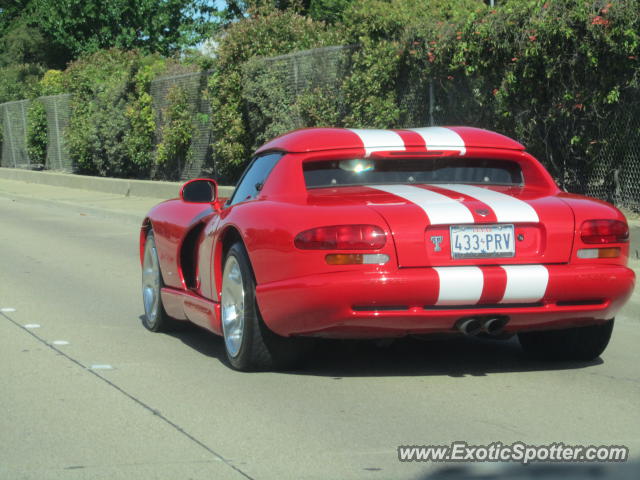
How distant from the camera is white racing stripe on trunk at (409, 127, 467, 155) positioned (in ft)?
21.9

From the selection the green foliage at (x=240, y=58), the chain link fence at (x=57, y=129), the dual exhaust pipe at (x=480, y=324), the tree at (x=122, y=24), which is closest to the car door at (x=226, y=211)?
the dual exhaust pipe at (x=480, y=324)

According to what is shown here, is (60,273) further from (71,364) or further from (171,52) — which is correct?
(171,52)

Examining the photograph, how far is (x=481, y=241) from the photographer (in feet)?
19.1

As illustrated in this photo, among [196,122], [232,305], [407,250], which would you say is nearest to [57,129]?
[196,122]

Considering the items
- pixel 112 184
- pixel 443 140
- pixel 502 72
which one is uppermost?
pixel 502 72

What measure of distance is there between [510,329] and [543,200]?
28.3 inches

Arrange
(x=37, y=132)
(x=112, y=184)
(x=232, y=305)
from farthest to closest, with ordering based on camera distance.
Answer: (x=37, y=132), (x=112, y=184), (x=232, y=305)

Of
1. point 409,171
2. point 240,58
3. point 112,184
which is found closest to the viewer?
point 409,171

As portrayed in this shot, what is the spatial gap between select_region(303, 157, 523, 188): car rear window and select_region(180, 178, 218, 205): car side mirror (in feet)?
2.87

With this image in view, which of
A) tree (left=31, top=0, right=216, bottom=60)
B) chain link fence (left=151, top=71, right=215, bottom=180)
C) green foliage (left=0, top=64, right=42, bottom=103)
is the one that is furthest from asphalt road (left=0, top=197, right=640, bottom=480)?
tree (left=31, top=0, right=216, bottom=60)

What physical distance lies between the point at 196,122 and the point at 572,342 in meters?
18.7

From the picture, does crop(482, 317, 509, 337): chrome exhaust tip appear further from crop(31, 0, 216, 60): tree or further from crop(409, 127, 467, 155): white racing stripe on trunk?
crop(31, 0, 216, 60): tree

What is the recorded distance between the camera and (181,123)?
987 inches

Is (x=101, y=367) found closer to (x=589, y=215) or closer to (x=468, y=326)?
(x=468, y=326)
